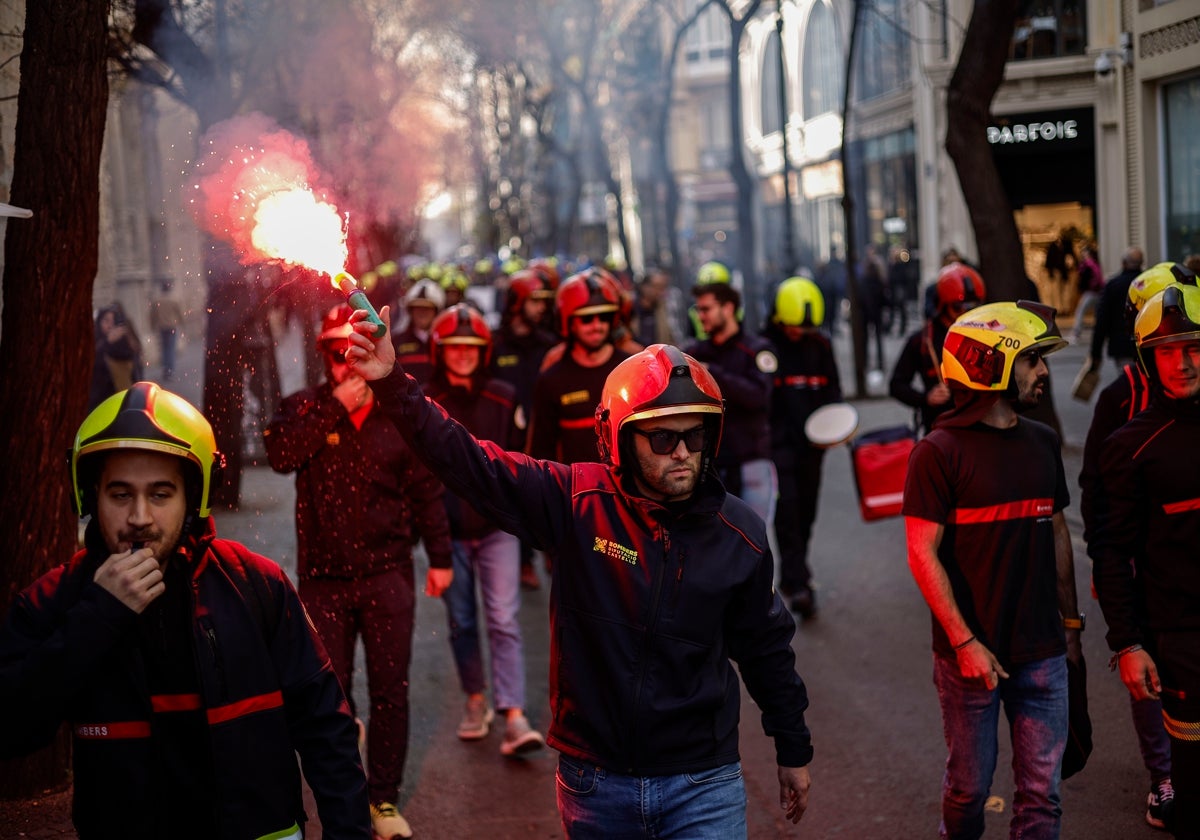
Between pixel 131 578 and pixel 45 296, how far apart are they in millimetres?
3123

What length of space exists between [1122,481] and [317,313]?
359 inches

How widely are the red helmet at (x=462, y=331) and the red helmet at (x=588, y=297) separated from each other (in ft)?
1.52

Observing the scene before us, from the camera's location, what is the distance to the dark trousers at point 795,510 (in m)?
8.72

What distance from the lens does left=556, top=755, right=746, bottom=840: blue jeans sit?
11.1ft

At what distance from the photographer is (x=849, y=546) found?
35.2 feet

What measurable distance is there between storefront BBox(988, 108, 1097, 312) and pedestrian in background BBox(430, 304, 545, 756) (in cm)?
2393

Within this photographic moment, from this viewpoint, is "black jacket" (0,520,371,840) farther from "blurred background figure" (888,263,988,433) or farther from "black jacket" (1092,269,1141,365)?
"black jacket" (1092,269,1141,365)

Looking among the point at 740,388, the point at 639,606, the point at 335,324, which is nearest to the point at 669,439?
the point at 639,606

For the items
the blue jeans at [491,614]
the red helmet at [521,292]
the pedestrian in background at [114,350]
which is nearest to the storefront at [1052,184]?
the pedestrian in background at [114,350]

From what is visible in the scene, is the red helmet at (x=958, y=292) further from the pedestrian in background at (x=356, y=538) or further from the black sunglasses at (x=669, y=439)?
the black sunglasses at (x=669, y=439)

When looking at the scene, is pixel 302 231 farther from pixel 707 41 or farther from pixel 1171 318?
pixel 707 41

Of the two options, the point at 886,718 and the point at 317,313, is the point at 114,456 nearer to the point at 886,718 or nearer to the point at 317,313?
the point at 886,718

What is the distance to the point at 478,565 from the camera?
682cm

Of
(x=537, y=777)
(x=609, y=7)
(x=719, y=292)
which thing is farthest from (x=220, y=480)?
(x=609, y=7)
